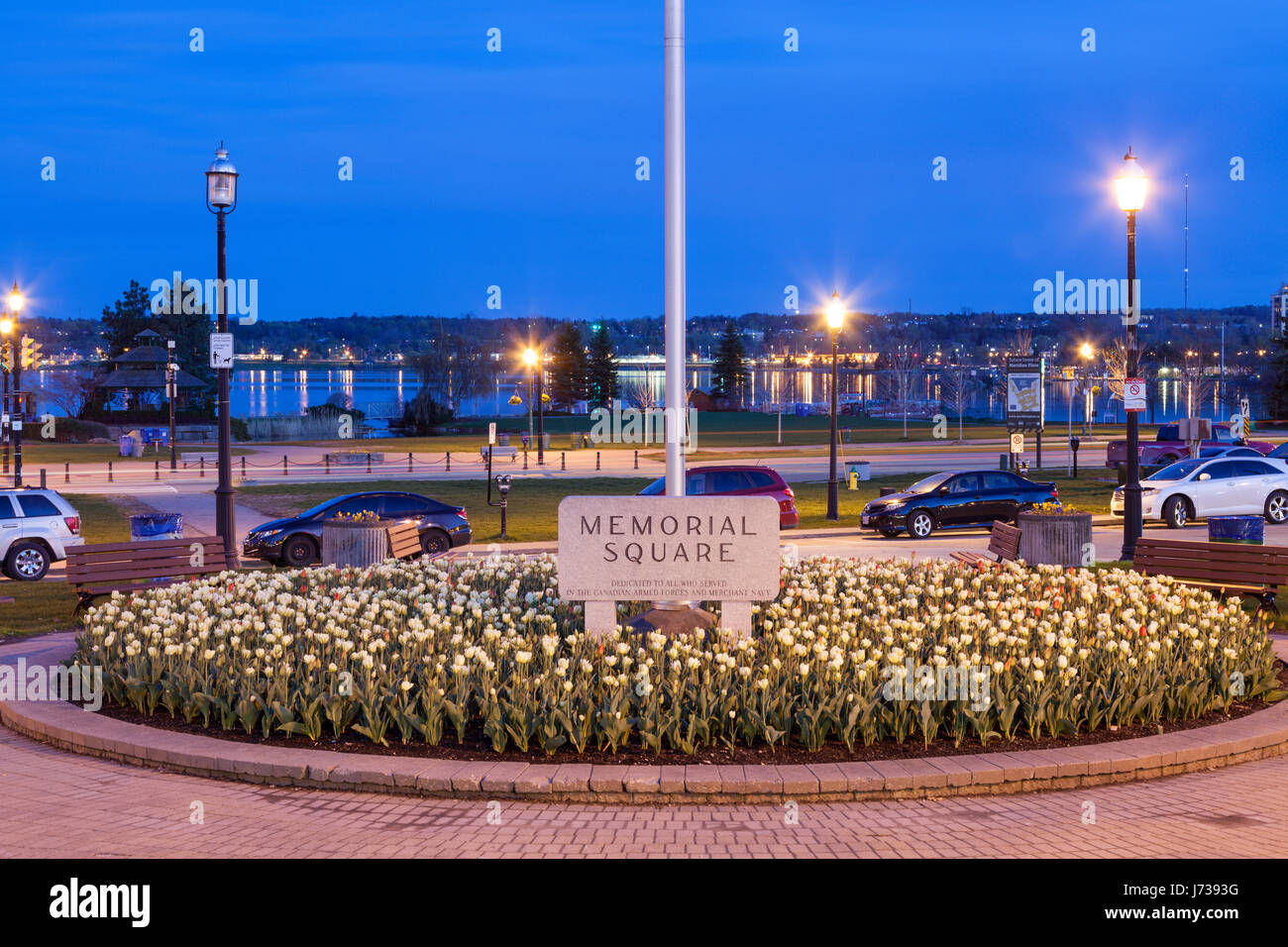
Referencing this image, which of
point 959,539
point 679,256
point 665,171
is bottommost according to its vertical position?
point 959,539

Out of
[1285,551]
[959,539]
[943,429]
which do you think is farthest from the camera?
[943,429]

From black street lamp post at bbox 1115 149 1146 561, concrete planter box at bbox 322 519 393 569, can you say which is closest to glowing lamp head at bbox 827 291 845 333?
black street lamp post at bbox 1115 149 1146 561

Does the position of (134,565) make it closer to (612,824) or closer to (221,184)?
(221,184)

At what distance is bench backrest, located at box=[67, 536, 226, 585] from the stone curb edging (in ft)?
22.3

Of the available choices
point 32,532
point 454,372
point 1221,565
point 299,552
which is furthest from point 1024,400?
point 454,372

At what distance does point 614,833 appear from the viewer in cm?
743

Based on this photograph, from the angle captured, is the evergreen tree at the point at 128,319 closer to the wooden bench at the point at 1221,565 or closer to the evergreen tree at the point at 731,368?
the evergreen tree at the point at 731,368

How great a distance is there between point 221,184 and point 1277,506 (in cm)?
2426

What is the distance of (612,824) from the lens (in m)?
7.62

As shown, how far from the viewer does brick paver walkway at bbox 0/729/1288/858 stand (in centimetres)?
707

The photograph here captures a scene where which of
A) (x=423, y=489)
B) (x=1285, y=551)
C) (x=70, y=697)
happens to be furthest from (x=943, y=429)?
(x=70, y=697)

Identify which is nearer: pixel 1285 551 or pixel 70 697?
pixel 70 697

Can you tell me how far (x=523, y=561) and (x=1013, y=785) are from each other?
8.51 meters

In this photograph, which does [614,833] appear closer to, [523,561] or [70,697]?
[70,697]
